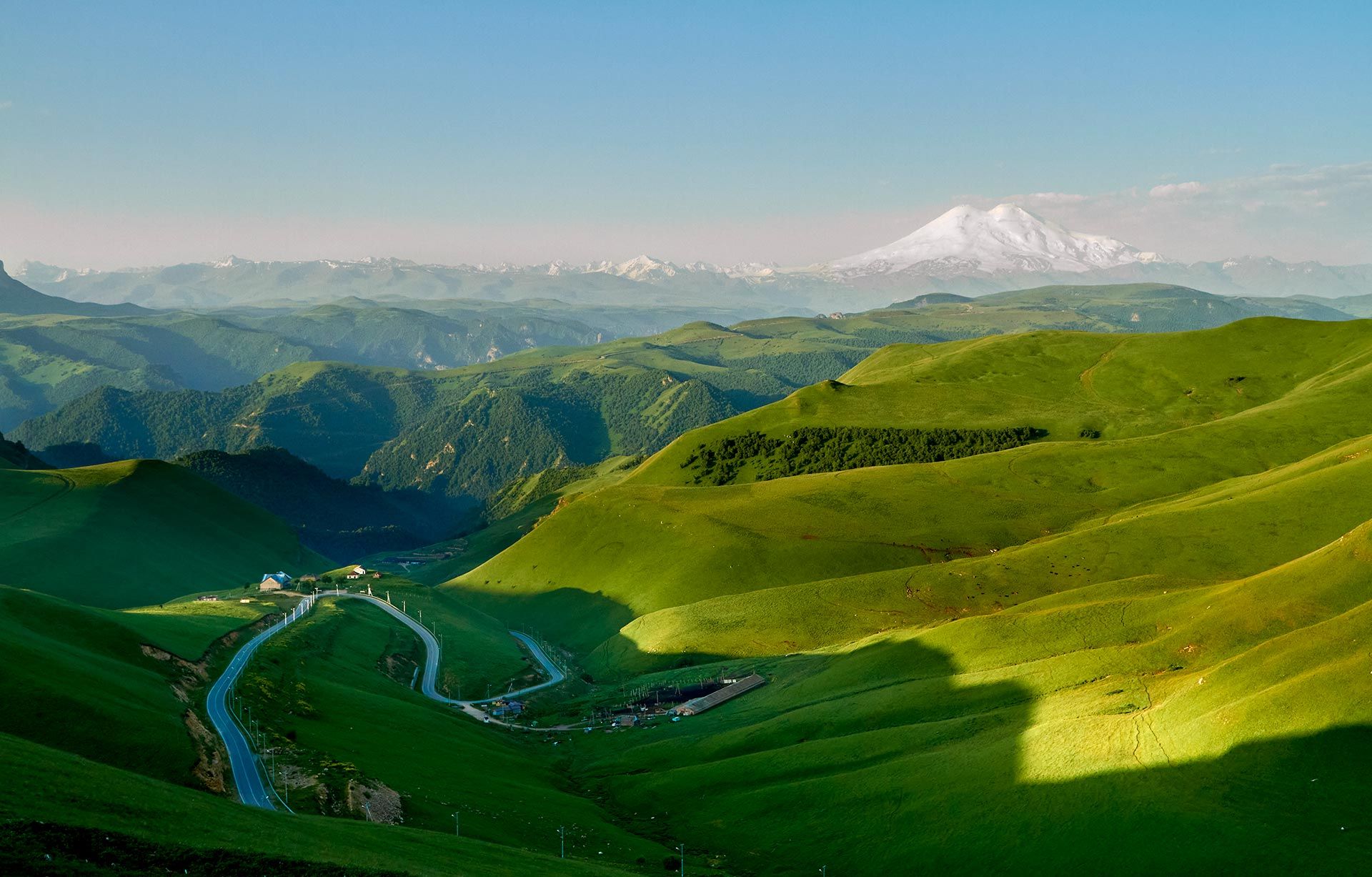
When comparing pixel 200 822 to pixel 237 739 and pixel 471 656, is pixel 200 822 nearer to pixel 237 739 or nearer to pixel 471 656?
pixel 237 739

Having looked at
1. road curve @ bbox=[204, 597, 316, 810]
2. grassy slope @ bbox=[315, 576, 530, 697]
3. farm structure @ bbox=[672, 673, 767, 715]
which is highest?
road curve @ bbox=[204, 597, 316, 810]

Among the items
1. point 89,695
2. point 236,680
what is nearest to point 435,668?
point 236,680

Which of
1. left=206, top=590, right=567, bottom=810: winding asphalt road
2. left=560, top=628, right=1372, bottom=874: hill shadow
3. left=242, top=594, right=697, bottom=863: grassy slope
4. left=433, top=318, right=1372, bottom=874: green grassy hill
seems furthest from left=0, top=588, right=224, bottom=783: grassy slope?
left=433, top=318, right=1372, bottom=874: green grassy hill

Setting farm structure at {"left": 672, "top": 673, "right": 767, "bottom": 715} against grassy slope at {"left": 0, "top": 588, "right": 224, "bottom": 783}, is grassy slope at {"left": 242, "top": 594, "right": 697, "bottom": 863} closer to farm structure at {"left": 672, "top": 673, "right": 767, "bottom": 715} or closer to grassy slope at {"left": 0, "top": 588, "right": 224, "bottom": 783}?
grassy slope at {"left": 0, "top": 588, "right": 224, "bottom": 783}

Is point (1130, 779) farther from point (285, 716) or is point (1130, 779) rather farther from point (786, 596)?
point (786, 596)

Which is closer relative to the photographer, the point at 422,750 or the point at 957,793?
the point at 957,793

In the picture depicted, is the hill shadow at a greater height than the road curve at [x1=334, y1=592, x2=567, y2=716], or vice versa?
the hill shadow

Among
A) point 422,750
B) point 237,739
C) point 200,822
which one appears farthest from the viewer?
point 422,750

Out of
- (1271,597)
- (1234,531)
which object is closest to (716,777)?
(1271,597)

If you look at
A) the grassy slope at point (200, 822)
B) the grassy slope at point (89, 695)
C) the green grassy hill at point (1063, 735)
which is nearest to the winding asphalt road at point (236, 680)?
the grassy slope at point (89, 695)
